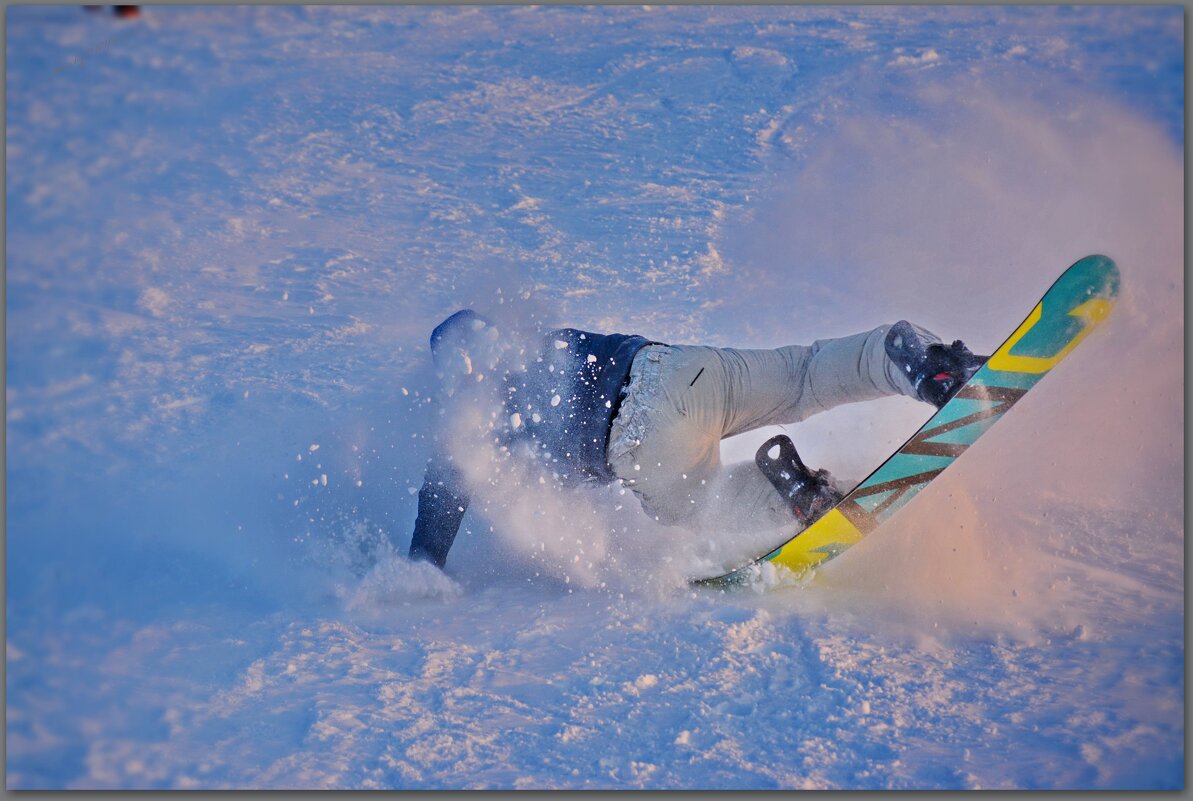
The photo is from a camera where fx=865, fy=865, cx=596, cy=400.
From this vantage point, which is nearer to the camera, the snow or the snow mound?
the snow

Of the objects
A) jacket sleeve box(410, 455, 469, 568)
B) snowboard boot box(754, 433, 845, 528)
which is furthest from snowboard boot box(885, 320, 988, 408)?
jacket sleeve box(410, 455, 469, 568)

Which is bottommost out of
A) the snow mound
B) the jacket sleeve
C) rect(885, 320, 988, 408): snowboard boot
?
the snow mound

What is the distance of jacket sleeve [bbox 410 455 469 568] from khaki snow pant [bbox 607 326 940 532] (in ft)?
1.27

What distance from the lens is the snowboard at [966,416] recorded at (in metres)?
1.93

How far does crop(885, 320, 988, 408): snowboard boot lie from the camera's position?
1.91m

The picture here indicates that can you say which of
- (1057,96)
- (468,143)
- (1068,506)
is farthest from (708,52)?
(1068,506)

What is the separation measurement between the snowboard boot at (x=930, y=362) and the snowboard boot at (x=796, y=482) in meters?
0.31

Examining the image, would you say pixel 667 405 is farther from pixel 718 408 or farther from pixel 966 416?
pixel 966 416

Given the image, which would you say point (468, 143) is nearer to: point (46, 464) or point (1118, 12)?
point (46, 464)

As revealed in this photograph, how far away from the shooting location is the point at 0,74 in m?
2.08

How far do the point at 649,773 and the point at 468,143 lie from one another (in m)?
2.19

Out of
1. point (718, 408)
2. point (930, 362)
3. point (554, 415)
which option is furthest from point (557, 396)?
point (930, 362)

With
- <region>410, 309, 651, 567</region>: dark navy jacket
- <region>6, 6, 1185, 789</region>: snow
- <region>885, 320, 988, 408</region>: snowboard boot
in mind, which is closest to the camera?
<region>6, 6, 1185, 789</region>: snow

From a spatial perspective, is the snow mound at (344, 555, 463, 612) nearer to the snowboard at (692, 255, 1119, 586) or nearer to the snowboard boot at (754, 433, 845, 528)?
the snowboard at (692, 255, 1119, 586)
